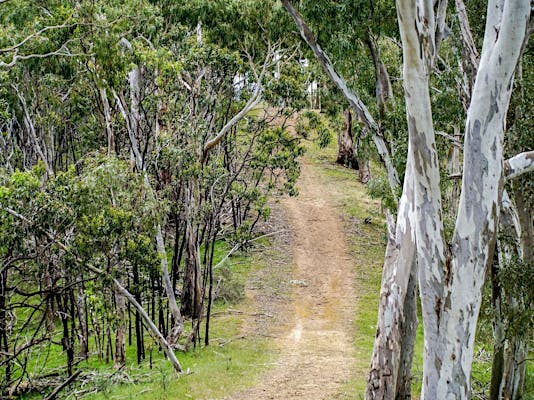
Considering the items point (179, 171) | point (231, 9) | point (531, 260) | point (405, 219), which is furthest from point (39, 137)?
point (531, 260)

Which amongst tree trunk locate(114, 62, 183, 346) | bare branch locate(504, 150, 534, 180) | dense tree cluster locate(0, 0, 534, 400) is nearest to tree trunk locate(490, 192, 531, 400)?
dense tree cluster locate(0, 0, 534, 400)

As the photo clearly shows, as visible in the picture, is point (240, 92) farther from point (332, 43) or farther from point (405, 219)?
point (405, 219)

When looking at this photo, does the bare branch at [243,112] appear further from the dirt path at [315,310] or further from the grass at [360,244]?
the grass at [360,244]

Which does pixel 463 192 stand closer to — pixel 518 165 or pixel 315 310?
pixel 518 165

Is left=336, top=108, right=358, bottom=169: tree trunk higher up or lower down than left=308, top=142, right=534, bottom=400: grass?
higher up

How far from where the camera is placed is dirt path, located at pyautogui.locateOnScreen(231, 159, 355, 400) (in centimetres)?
1375

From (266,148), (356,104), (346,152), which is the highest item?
(346,152)

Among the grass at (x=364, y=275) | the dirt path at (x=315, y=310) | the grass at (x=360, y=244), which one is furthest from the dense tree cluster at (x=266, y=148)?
the grass at (x=360, y=244)

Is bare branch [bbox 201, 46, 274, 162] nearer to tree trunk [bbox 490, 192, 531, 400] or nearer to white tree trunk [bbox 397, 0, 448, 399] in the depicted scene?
tree trunk [bbox 490, 192, 531, 400]

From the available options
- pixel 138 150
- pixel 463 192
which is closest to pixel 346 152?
pixel 138 150

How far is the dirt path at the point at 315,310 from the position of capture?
13.8m

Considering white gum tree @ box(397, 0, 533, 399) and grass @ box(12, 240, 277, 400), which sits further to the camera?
grass @ box(12, 240, 277, 400)

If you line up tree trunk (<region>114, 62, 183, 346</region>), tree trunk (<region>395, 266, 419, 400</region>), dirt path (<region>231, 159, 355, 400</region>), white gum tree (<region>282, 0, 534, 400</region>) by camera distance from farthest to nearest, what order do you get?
tree trunk (<region>114, 62, 183, 346</region>) → dirt path (<region>231, 159, 355, 400</region>) → tree trunk (<region>395, 266, 419, 400</region>) → white gum tree (<region>282, 0, 534, 400</region>)

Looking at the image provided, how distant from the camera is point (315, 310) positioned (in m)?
21.4
